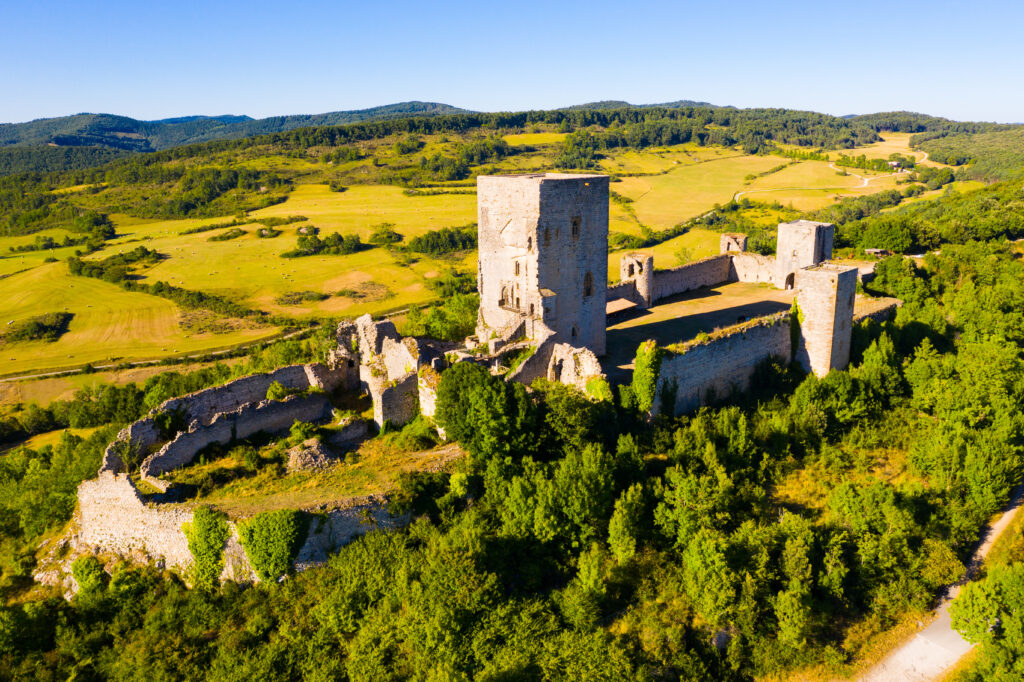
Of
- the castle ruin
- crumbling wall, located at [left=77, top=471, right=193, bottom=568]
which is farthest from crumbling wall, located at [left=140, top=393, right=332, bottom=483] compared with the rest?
crumbling wall, located at [left=77, top=471, right=193, bottom=568]

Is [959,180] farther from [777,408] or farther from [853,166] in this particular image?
[777,408]

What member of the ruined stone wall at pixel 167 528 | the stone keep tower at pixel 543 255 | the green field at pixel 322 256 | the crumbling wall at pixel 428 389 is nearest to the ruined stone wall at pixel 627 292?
the stone keep tower at pixel 543 255

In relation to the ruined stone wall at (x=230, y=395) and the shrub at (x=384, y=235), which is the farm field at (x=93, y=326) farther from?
the ruined stone wall at (x=230, y=395)

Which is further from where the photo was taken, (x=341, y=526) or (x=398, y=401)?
(x=398, y=401)

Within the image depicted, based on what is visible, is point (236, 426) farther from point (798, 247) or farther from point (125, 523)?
point (798, 247)

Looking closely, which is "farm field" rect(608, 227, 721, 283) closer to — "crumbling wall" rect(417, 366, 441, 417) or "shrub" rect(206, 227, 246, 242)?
"crumbling wall" rect(417, 366, 441, 417)

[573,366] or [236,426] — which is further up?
[573,366]

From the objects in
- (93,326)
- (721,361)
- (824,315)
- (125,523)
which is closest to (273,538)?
(125,523)
